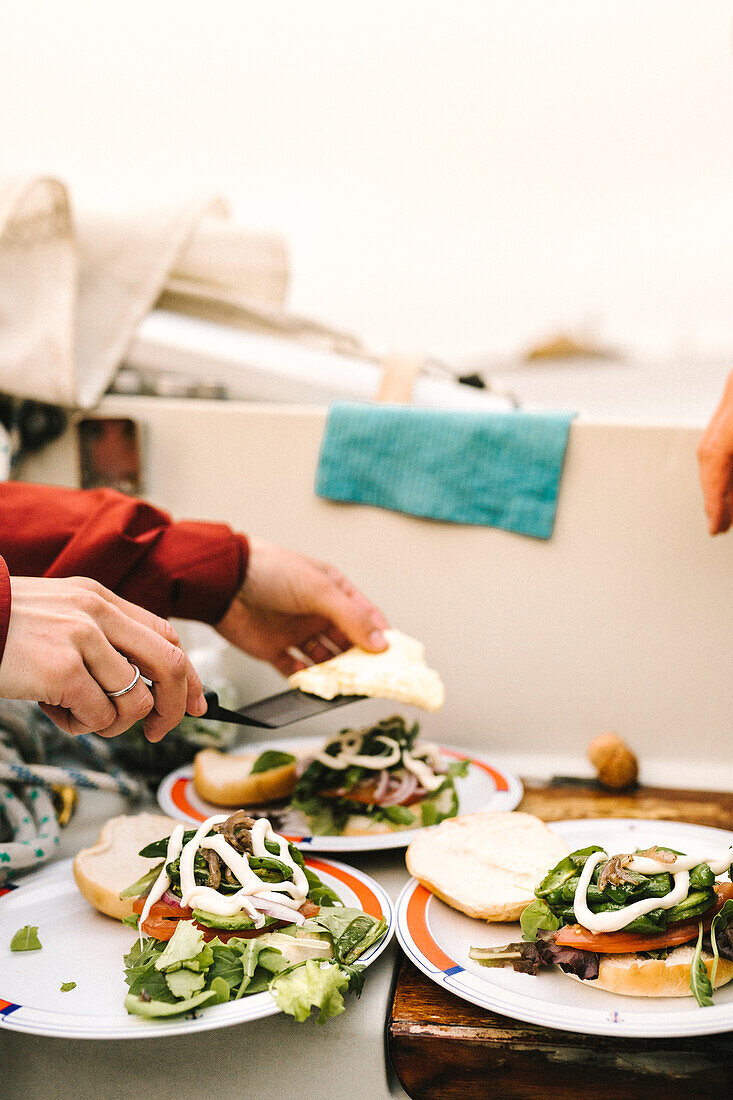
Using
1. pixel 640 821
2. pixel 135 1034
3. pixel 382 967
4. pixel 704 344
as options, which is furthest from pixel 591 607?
pixel 704 344

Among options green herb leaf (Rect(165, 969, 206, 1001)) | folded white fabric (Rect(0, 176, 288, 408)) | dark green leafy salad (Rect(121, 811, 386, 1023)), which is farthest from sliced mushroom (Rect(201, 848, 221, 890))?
folded white fabric (Rect(0, 176, 288, 408))

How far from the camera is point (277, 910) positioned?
0.80 metres

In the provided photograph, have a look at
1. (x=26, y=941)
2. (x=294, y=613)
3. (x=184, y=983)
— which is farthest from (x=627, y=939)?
(x=294, y=613)

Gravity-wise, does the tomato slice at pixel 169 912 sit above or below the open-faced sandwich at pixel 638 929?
below

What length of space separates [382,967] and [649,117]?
2.92 meters

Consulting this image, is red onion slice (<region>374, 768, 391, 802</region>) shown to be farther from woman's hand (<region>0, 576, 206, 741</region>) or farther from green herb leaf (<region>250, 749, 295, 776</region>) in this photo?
woman's hand (<region>0, 576, 206, 741</region>)

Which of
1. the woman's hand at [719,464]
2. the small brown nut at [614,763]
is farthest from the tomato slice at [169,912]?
the woman's hand at [719,464]

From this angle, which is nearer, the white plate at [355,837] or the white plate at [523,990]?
the white plate at [523,990]

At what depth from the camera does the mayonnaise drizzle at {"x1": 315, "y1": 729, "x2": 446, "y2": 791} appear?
1197mm

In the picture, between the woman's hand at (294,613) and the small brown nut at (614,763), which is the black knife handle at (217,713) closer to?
the woman's hand at (294,613)

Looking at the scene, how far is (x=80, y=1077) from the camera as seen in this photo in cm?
75

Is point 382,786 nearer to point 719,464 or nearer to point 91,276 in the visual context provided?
point 719,464

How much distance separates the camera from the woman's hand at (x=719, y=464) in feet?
3.74

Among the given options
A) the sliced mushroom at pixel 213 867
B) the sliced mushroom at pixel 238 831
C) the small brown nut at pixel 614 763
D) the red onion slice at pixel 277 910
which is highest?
the sliced mushroom at pixel 238 831
